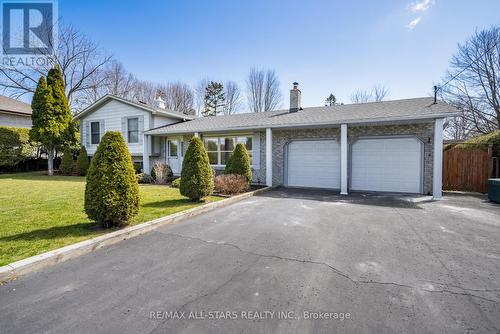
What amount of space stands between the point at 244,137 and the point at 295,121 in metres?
3.30

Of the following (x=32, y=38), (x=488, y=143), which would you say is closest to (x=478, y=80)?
(x=488, y=143)

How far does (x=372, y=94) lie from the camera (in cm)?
3177

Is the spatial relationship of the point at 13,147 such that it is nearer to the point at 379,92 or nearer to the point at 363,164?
the point at 363,164

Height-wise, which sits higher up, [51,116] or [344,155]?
[51,116]

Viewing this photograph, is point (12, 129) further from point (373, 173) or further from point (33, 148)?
point (373, 173)

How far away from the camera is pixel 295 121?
1126cm

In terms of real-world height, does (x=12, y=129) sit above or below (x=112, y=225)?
above

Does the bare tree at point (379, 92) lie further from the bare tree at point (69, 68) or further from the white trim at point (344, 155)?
the bare tree at point (69, 68)

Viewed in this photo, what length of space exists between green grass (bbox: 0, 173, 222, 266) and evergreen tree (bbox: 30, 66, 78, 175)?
26.8 ft

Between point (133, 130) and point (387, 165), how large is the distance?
15.0 metres

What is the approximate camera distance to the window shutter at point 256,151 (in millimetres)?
12930

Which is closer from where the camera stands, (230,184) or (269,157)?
(230,184)

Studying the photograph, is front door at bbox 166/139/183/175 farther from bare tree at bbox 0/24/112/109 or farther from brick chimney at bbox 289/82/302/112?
bare tree at bbox 0/24/112/109

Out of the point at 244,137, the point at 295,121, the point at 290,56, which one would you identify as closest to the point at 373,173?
the point at 295,121
